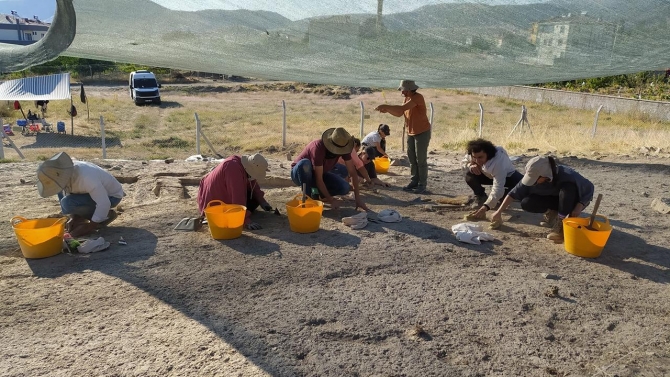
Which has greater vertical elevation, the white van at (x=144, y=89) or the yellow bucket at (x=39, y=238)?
the white van at (x=144, y=89)

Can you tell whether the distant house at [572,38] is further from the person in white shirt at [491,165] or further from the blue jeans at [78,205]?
the blue jeans at [78,205]

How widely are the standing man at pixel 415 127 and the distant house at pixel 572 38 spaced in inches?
81.6

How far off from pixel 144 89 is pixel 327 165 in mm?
20716

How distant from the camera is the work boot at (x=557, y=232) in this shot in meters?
4.51

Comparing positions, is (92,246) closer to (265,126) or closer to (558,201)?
(558,201)

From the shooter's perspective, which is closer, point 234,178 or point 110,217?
point 234,178

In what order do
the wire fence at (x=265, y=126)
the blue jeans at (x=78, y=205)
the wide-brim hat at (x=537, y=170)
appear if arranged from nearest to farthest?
the wide-brim hat at (x=537, y=170), the blue jeans at (x=78, y=205), the wire fence at (x=265, y=126)

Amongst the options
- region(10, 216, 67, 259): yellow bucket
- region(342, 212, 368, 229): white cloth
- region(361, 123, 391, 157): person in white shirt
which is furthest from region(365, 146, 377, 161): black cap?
region(10, 216, 67, 259): yellow bucket

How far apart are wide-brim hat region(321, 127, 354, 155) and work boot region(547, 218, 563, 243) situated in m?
2.06

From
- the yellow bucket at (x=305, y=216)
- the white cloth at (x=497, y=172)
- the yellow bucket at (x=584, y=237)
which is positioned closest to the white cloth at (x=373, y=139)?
the white cloth at (x=497, y=172)

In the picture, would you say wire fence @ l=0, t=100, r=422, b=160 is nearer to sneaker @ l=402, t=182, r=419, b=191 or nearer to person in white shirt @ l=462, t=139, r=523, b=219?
sneaker @ l=402, t=182, r=419, b=191

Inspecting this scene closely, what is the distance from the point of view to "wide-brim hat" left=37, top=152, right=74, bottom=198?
4094mm

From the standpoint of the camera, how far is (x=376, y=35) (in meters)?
3.53

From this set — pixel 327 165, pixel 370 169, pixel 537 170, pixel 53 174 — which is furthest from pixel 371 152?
pixel 53 174
